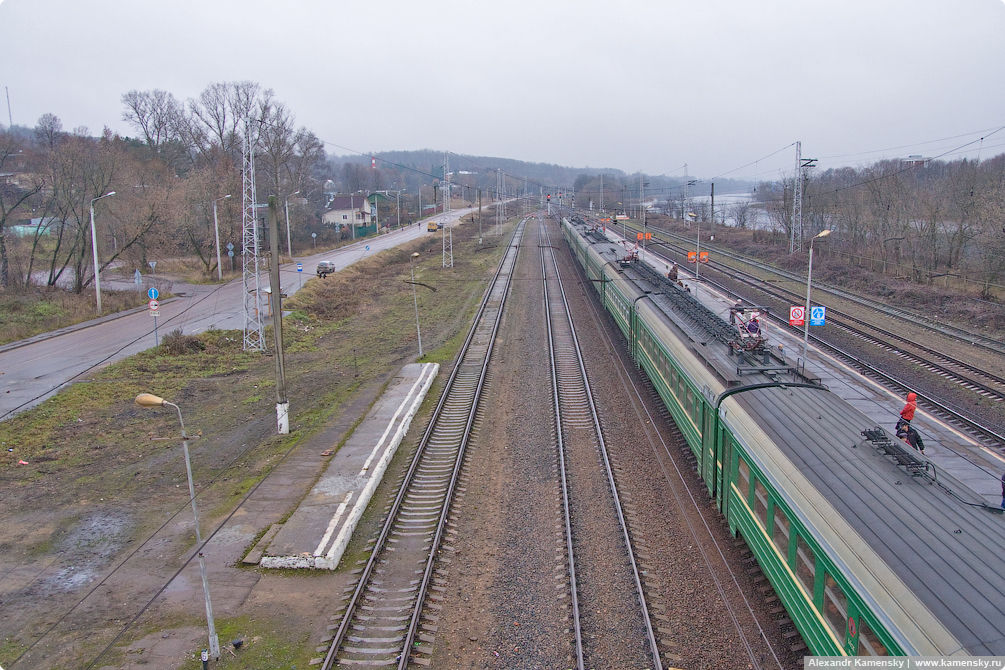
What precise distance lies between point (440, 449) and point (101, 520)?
8043 millimetres

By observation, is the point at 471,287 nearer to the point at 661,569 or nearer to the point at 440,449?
the point at 440,449

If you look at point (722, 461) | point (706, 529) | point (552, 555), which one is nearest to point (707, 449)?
point (722, 461)

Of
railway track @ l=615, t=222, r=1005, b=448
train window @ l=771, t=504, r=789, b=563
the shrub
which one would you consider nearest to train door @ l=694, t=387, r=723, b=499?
train window @ l=771, t=504, r=789, b=563

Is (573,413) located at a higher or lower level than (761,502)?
lower

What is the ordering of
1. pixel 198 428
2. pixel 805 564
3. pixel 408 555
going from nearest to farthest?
1. pixel 805 564
2. pixel 408 555
3. pixel 198 428

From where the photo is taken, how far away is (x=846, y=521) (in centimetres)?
763

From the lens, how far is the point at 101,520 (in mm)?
14180

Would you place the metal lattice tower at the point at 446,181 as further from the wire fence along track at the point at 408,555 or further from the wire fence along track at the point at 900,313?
the wire fence along track at the point at 408,555

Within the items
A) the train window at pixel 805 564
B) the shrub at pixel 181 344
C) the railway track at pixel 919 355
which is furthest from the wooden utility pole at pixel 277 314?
the railway track at pixel 919 355

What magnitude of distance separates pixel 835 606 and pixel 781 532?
68.9 inches

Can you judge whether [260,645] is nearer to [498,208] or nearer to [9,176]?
[9,176]

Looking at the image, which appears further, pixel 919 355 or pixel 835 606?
pixel 919 355

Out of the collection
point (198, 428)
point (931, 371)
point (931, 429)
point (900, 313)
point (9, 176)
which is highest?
point (9, 176)

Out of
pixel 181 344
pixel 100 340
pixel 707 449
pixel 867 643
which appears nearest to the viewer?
pixel 867 643
